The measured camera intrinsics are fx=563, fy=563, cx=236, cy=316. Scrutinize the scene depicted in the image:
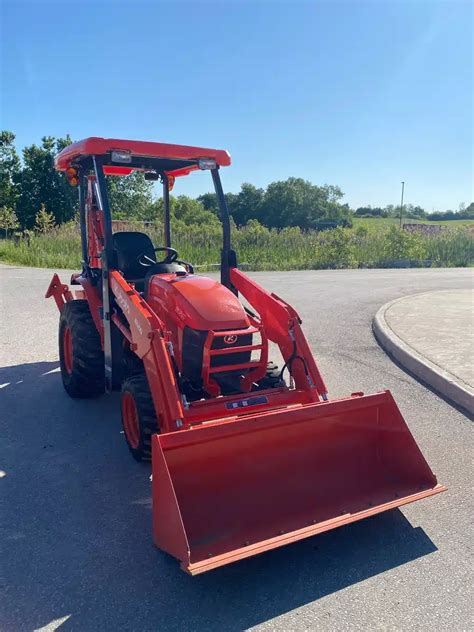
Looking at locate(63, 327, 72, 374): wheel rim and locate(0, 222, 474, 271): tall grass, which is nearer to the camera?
locate(63, 327, 72, 374): wheel rim

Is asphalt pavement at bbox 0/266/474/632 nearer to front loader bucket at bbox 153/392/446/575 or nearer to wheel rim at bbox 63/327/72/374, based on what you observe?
front loader bucket at bbox 153/392/446/575

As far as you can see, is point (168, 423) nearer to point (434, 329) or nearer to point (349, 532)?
point (349, 532)

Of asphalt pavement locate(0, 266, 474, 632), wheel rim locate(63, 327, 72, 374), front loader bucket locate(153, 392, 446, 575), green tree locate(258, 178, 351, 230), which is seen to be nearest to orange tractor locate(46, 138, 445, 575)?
front loader bucket locate(153, 392, 446, 575)

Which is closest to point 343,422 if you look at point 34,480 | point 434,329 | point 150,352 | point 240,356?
point 240,356

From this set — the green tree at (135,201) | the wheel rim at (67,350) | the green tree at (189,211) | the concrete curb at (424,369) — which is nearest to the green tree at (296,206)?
the green tree at (189,211)

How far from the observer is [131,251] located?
18.2ft

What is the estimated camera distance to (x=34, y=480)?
13.0 ft

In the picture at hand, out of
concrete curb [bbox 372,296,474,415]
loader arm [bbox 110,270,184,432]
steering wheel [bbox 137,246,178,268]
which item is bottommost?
concrete curb [bbox 372,296,474,415]

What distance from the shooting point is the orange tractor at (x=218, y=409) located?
311 centimetres

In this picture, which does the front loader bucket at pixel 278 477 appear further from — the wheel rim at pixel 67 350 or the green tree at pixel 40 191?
the green tree at pixel 40 191

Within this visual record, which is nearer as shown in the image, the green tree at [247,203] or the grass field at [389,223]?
the grass field at [389,223]

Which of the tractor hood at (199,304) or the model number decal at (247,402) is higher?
the tractor hood at (199,304)

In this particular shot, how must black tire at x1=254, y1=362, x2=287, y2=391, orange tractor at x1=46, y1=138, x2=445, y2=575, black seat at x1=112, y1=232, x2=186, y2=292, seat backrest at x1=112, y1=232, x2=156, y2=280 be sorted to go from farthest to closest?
1. seat backrest at x1=112, y1=232, x2=156, y2=280
2. black seat at x1=112, y1=232, x2=186, y2=292
3. black tire at x1=254, y1=362, x2=287, y2=391
4. orange tractor at x1=46, y1=138, x2=445, y2=575

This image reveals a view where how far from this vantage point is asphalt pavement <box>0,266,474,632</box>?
8.59ft
